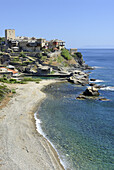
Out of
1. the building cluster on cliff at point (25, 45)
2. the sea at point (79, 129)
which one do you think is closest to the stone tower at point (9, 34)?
the building cluster on cliff at point (25, 45)

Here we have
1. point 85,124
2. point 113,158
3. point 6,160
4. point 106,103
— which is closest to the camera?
point 6,160

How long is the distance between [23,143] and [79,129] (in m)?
9.00

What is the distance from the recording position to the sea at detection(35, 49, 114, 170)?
73.6 feet

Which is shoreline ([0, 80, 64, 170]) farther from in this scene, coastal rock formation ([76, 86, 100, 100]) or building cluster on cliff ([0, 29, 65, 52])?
building cluster on cliff ([0, 29, 65, 52])

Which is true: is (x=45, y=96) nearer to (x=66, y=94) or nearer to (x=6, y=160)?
(x=66, y=94)

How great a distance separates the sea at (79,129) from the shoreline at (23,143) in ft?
3.82

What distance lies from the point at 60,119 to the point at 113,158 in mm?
12721

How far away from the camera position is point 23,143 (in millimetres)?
25047

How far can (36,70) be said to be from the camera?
80750 millimetres

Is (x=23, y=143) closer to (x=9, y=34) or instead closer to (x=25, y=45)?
(x=25, y=45)

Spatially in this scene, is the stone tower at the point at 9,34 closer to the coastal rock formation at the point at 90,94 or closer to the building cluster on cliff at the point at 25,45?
the building cluster on cliff at the point at 25,45

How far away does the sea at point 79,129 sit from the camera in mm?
22422

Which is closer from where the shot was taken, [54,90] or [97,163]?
[97,163]

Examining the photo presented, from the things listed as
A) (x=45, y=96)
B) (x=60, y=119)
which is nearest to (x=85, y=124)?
(x=60, y=119)
